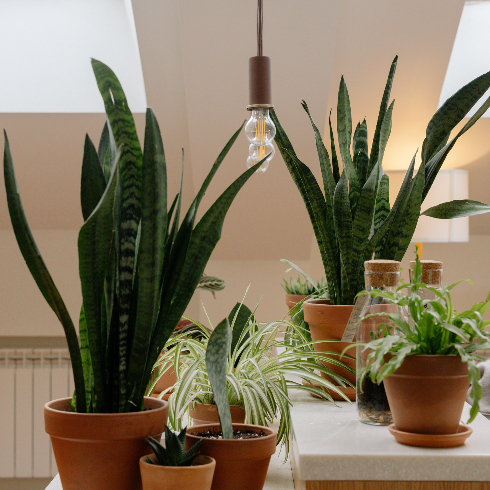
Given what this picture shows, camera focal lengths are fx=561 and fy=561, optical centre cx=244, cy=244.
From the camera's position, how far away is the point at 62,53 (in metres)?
2.91

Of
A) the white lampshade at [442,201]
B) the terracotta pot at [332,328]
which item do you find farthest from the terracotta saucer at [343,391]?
the white lampshade at [442,201]

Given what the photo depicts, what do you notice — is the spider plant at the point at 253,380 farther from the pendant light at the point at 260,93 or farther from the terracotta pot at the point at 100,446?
the pendant light at the point at 260,93

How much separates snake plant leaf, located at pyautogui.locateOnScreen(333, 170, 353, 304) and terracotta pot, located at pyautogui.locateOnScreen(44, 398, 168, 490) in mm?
474

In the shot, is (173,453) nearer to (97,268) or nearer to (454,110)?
(97,268)

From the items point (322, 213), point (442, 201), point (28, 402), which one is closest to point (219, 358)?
point (322, 213)

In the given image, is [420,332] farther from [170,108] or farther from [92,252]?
[170,108]

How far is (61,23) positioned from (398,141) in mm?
1841

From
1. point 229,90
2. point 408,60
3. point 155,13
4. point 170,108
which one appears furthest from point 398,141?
point 155,13

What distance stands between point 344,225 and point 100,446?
559mm

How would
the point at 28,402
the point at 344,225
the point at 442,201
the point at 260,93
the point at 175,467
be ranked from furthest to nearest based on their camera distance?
the point at 28,402
the point at 442,201
the point at 260,93
the point at 344,225
the point at 175,467

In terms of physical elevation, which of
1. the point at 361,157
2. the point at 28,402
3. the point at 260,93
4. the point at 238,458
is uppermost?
the point at 260,93

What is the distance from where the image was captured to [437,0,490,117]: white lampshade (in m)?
2.90

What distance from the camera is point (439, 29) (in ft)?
8.23

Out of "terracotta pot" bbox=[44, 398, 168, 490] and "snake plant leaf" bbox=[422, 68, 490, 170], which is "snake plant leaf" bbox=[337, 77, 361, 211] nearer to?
"snake plant leaf" bbox=[422, 68, 490, 170]
